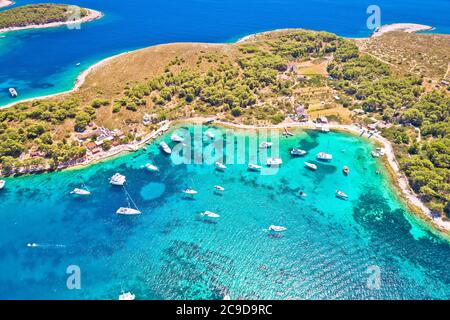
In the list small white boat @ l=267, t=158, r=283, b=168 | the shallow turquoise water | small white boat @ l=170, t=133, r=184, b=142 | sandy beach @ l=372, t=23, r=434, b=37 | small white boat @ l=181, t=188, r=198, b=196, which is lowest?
the shallow turquoise water

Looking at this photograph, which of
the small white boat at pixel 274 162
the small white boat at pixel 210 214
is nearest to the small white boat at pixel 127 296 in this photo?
the small white boat at pixel 210 214

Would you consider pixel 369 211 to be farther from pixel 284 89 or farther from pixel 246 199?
pixel 284 89

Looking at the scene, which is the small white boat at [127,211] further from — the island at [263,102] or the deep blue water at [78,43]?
the deep blue water at [78,43]

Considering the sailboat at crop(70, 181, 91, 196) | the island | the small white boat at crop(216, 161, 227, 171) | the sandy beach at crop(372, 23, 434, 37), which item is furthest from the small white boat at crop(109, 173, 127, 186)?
the sandy beach at crop(372, 23, 434, 37)

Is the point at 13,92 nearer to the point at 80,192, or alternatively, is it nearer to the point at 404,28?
the point at 80,192

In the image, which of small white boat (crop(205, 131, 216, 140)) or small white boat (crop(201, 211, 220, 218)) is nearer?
small white boat (crop(201, 211, 220, 218))

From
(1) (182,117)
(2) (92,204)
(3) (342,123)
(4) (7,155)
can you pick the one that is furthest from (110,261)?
(3) (342,123)

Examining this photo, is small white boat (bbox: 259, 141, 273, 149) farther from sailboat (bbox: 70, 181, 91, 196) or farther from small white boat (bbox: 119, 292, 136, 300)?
small white boat (bbox: 119, 292, 136, 300)
